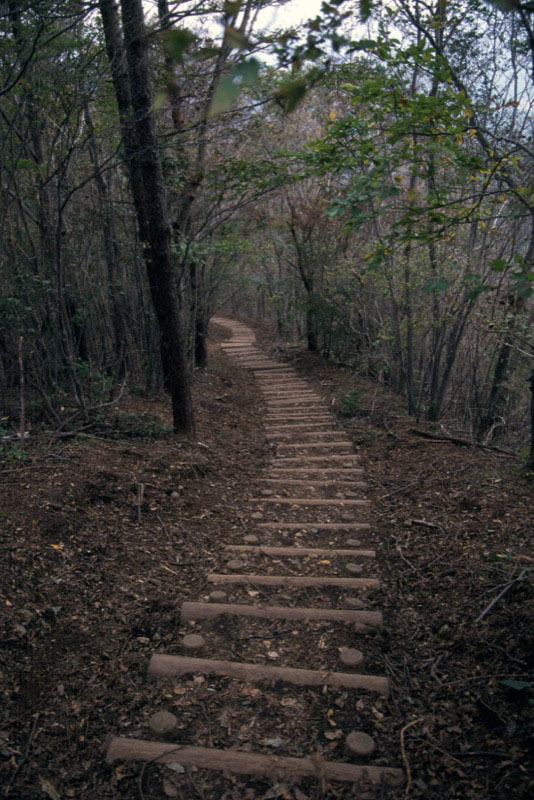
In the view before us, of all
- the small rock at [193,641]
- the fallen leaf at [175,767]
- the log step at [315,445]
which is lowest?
the fallen leaf at [175,767]

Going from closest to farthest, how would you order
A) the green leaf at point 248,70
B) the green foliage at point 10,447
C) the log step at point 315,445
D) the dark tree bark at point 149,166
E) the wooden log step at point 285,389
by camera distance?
the green leaf at point 248,70 < the green foliage at point 10,447 < the dark tree bark at point 149,166 < the log step at point 315,445 < the wooden log step at point 285,389

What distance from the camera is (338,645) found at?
2641 millimetres

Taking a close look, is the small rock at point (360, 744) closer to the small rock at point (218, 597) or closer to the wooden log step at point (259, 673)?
the wooden log step at point (259, 673)

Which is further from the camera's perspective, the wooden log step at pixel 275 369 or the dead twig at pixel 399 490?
the wooden log step at pixel 275 369

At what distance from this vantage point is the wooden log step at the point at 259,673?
7.79 ft

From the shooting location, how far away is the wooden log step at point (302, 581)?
10.4ft

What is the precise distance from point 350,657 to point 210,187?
5.73 metres

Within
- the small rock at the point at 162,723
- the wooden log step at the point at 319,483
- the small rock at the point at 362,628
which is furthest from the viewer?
the wooden log step at the point at 319,483

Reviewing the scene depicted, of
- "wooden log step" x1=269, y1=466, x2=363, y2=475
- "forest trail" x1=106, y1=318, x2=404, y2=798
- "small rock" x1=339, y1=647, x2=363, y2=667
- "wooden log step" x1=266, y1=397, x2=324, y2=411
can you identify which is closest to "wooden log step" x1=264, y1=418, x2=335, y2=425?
"wooden log step" x1=266, y1=397, x2=324, y2=411

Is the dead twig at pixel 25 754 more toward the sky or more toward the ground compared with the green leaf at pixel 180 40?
more toward the ground

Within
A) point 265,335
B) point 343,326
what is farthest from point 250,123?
point 265,335

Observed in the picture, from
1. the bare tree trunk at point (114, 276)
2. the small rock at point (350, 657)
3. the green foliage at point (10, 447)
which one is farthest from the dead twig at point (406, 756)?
the bare tree trunk at point (114, 276)

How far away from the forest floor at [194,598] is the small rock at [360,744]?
8 centimetres

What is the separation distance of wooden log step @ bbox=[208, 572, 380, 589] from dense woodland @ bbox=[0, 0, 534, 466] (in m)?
1.76
